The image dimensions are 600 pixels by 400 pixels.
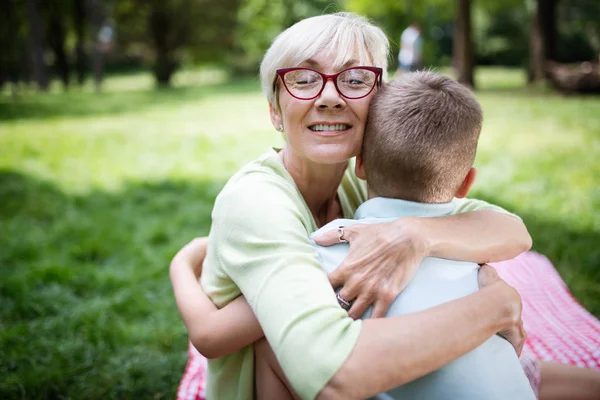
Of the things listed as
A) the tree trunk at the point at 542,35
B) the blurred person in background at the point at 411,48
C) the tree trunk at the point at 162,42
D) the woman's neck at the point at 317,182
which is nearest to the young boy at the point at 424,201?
the woman's neck at the point at 317,182

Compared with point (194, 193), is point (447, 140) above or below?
above

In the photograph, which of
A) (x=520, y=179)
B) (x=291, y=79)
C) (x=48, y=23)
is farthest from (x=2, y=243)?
(x=48, y=23)

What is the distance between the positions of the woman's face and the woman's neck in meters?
0.16

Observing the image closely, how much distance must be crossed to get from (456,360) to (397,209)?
0.47 metres

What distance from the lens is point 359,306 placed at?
59.1 inches

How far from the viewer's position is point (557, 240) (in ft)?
14.8

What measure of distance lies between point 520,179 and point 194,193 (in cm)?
385

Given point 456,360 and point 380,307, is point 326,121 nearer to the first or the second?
point 380,307

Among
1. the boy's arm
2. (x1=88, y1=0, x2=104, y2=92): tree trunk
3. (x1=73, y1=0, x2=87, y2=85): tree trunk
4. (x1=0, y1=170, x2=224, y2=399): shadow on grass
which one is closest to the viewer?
the boy's arm

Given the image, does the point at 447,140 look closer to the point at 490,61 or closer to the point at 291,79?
A: the point at 291,79

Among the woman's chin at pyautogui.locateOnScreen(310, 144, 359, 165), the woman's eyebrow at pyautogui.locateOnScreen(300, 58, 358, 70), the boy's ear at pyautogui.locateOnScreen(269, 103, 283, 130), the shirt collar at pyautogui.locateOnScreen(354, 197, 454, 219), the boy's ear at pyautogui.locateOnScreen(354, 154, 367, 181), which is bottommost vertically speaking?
the shirt collar at pyautogui.locateOnScreen(354, 197, 454, 219)

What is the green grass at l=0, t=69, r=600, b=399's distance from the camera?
312 centimetres

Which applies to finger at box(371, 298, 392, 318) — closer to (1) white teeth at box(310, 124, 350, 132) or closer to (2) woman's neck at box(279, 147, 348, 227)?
(1) white teeth at box(310, 124, 350, 132)

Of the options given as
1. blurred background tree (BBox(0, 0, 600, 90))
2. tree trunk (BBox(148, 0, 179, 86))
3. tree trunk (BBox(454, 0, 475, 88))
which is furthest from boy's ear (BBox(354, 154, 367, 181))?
tree trunk (BBox(148, 0, 179, 86))
